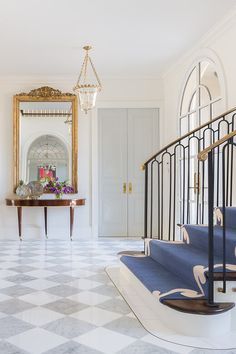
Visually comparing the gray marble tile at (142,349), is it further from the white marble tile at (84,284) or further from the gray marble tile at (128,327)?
the white marble tile at (84,284)

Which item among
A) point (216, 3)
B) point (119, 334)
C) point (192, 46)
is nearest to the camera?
point (119, 334)

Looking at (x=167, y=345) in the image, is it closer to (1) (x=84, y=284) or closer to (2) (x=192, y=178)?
(1) (x=84, y=284)

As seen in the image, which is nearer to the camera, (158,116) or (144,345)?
(144,345)

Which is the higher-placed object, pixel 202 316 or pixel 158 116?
pixel 158 116

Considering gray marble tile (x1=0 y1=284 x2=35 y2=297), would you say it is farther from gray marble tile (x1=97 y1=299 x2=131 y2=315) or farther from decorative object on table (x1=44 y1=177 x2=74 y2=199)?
decorative object on table (x1=44 y1=177 x2=74 y2=199)

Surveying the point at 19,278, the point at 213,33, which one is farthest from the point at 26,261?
the point at 213,33

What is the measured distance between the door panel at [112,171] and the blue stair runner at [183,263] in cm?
→ 311

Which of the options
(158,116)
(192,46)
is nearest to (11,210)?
(158,116)

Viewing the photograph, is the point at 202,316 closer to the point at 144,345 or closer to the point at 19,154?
the point at 144,345

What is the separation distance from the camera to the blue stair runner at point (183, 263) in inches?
109

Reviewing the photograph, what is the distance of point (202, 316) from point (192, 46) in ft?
13.9

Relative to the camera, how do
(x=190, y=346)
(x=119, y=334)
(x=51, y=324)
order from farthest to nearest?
(x=51, y=324)
(x=119, y=334)
(x=190, y=346)

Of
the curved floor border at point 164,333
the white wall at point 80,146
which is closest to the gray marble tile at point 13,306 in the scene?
the curved floor border at point 164,333

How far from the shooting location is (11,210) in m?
7.22
